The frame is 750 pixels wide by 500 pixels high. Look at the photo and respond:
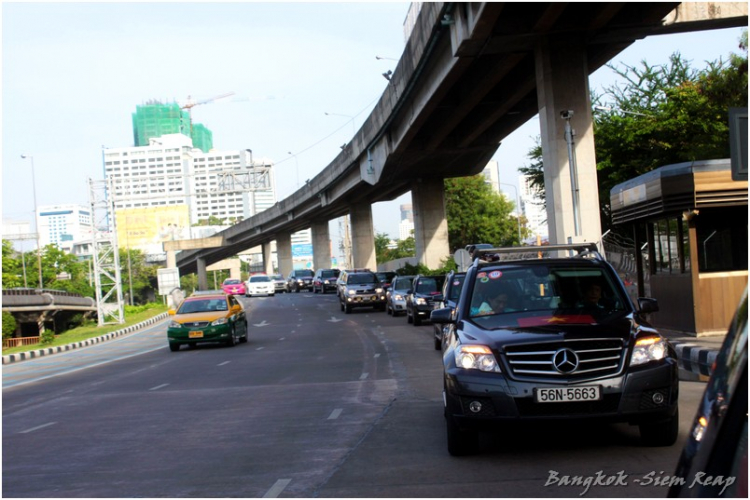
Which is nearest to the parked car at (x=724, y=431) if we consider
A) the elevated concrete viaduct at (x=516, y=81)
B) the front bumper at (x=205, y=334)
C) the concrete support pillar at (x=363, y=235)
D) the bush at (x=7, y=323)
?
the elevated concrete viaduct at (x=516, y=81)

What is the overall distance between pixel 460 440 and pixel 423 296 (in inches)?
890

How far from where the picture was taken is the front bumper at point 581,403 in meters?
7.20

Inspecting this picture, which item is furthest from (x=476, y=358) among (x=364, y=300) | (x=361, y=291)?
(x=361, y=291)

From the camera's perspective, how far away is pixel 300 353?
73.9ft

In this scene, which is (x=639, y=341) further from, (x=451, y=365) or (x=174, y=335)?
(x=174, y=335)

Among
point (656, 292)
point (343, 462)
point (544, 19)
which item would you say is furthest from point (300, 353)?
point (343, 462)

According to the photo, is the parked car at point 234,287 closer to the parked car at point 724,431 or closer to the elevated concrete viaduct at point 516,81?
the elevated concrete viaduct at point 516,81

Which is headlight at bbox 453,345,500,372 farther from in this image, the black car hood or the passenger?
the passenger

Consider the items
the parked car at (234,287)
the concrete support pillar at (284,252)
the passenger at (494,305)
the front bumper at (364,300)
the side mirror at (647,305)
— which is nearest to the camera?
the side mirror at (647,305)

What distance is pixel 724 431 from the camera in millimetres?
2621

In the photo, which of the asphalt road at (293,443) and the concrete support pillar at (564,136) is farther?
the concrete support pillar at (564,136)

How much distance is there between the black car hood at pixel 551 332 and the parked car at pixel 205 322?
1950 cm

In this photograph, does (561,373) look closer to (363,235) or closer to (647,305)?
(647,305)

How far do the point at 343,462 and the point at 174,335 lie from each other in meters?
20.2
